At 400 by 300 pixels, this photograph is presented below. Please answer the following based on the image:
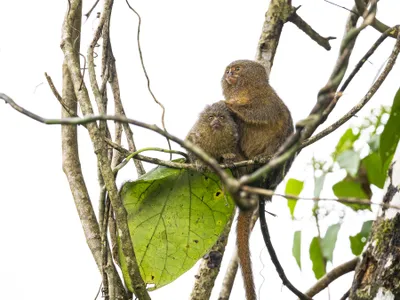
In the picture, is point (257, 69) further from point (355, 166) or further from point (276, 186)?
point (355, 166)

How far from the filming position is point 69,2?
7.81ft

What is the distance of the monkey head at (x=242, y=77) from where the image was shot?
109 inches

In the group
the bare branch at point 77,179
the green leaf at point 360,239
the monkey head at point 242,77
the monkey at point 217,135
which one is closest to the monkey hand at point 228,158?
the monkey at point 217,135

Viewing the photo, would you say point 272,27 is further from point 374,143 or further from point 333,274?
point 333,274

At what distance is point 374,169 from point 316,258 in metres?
0.29

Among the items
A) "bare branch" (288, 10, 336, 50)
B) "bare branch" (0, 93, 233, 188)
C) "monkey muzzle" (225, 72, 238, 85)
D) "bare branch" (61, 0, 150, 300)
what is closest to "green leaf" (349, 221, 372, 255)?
"bare branch" (61, 0, 150, 300)

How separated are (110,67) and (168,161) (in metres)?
0.47

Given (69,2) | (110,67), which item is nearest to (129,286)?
(110,67)

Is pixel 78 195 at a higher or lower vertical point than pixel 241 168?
lower

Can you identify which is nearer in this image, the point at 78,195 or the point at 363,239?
the point at 363,239

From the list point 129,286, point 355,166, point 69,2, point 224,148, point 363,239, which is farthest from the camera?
point 224,148

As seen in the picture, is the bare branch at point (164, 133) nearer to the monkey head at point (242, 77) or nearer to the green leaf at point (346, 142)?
the green leaf at point (346, 142)

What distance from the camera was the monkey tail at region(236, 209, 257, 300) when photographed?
2105 mm

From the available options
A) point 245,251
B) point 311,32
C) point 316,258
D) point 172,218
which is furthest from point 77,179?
point 311,32
